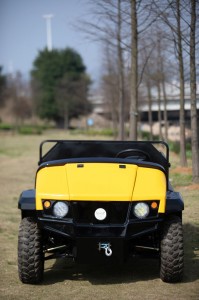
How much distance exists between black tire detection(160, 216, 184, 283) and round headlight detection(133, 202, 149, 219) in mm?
371

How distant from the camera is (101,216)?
601 cm

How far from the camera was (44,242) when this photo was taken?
6.55 metres

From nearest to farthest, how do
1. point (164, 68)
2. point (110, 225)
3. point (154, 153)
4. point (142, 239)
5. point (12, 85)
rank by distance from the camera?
point (110, 225), point (142, 239), point (154, 153), point (164, 68), point (12, 85)

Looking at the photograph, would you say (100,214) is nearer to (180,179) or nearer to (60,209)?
(60,209)

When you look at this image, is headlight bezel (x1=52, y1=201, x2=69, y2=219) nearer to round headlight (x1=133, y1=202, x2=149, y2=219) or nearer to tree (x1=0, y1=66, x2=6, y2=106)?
round headlight (x1=133, y1=202, x2=149, y2=219)

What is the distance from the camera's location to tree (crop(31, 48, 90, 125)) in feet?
281

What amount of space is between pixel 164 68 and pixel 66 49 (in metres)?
69.1

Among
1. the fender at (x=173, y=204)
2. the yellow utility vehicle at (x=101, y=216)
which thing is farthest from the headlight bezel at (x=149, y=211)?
the fender at (x=173, y=204)

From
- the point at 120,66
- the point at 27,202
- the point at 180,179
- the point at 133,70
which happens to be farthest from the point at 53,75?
the point at 27,202

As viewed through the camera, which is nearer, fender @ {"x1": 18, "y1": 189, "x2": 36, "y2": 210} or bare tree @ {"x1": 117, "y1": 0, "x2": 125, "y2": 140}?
fender @ {"x1": 18, "y1": 189, "x2": 36, "y2": 210}

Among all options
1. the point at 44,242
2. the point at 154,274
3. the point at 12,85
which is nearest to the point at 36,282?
the point at 44,242

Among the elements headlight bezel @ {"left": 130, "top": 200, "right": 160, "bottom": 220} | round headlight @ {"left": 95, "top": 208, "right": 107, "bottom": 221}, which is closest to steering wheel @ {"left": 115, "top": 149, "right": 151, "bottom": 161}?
headlight bezel @ {"left": 130, "top": 200, "right": 160, "bottom": 220}

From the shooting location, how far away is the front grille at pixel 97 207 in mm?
6012

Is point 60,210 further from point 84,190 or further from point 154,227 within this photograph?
point 154,227
